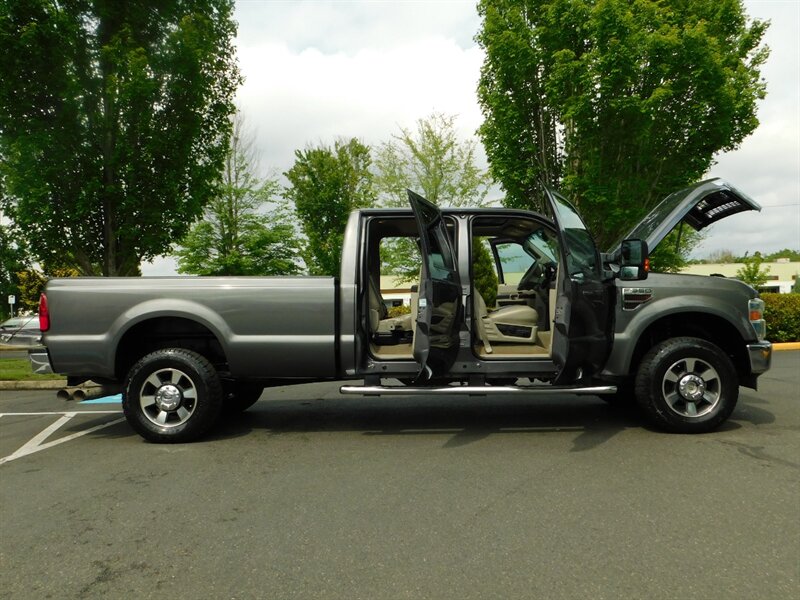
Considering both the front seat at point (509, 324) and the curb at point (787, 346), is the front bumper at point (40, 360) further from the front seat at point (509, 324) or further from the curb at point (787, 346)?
the curb at point (787, 346)

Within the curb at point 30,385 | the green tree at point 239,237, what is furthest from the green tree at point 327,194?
the curb at point 30,385

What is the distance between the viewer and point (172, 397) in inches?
204

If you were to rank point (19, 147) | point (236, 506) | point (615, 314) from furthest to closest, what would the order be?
point (19, 147), point (615, 314), point (236, 506)

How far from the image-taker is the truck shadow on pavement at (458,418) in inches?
213

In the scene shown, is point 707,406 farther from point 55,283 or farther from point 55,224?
point 55,224

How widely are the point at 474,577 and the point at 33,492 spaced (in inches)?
124

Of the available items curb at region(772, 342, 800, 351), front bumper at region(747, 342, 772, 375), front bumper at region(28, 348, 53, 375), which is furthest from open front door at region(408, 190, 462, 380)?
curb at region(772, 342, 800, 351)

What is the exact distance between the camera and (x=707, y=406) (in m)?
5.14

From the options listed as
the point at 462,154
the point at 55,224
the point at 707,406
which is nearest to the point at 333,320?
the point at 707,406

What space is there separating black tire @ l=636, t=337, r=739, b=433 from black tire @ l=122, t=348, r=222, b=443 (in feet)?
12.3

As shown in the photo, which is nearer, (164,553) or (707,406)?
(164,553)

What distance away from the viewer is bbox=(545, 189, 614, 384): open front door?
15.4ft

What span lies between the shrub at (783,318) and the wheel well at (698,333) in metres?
10.8

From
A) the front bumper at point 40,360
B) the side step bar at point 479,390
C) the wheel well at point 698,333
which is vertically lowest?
Answer: the side step bar at point 479,390
